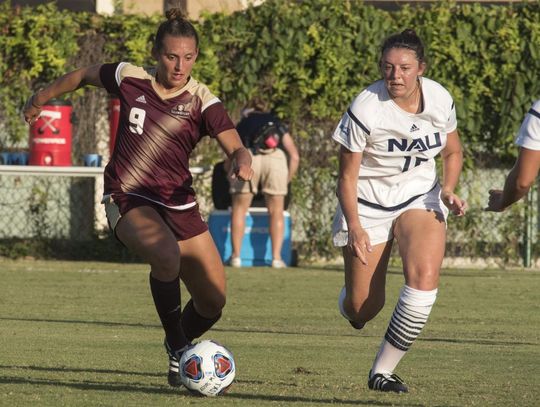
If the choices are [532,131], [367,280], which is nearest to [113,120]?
[367,280]

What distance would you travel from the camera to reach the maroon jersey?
25.0 ft

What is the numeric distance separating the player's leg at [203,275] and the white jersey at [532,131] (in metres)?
2.00

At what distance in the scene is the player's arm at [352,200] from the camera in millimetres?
7457

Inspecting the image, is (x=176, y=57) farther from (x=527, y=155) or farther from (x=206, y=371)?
(x=527, y=155)

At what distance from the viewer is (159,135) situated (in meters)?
7.64

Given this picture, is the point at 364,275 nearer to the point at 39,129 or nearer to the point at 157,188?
the point at 157,188

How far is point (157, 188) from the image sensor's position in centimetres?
762

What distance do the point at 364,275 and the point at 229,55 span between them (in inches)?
409

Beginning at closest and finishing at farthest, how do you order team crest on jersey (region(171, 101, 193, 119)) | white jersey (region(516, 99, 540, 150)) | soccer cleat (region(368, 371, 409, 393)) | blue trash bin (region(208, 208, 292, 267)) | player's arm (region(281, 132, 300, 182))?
white jersey (region(516, 99, 540, 150)) < soccer cleat (region(368, 371, 409, 393)) < team crest on jersey (region(171, 101, 193, 119)) < player's arm (region(281, 132, 300, 182)) < blue trash bin (region(208, 208, 292, 267))

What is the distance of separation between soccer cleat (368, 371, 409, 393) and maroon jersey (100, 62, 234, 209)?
4.70 ft

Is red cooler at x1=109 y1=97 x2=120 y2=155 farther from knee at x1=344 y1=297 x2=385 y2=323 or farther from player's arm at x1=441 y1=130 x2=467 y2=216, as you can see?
player's arm at x1=441 y1=130 x2=467 y2=216

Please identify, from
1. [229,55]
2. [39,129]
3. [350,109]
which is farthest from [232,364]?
[229,55]

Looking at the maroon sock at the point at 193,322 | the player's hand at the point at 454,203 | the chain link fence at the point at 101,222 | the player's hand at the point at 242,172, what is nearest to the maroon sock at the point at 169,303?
the maroon sock at the point at 193,322

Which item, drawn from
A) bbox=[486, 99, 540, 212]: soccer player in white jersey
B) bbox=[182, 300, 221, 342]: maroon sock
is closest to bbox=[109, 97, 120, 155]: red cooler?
bbox=[182, 300, 221, 342]: maroon sock
